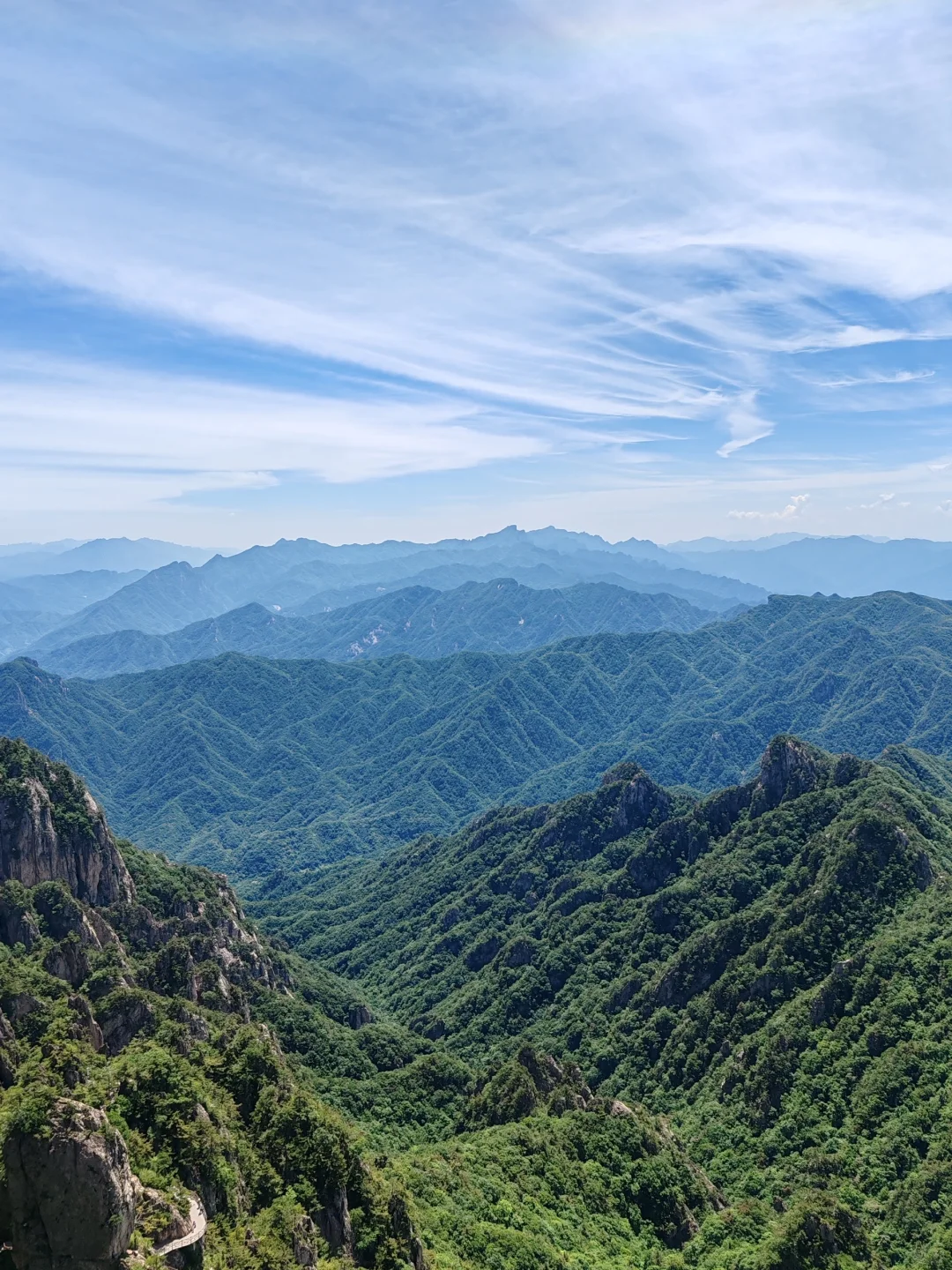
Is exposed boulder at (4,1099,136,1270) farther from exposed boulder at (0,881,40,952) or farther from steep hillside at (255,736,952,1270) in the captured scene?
exposed boulder at (0,881,40,952)

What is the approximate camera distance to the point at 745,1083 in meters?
112

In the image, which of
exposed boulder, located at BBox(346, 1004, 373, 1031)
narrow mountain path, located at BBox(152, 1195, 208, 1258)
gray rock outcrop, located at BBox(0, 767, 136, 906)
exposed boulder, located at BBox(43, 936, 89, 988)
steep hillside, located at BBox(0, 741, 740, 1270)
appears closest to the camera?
steep hillside, located at BBox(0, 741, 740, 1270)

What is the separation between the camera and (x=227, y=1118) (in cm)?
5538

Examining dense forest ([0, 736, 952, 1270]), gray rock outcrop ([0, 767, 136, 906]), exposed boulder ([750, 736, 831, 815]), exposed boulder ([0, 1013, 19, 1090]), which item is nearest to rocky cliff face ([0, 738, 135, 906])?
gray rock outcrop ([0, 767, 136, 906])

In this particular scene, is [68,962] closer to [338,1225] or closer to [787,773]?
[338,1225]

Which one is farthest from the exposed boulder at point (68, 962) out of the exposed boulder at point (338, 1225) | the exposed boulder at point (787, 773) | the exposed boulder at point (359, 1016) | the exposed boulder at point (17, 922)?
the exposed boulder at point (787, 773)

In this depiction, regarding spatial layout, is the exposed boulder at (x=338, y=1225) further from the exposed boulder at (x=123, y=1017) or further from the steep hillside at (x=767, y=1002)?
the exposed boulder at (x=123, y=1017)

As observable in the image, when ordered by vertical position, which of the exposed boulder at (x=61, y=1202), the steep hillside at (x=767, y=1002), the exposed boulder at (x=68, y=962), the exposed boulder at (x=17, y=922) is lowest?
the steep hillside at (x=767, y=1002)

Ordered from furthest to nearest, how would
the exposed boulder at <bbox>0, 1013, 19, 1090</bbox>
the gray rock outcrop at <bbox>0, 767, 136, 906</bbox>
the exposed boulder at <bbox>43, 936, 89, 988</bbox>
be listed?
the gray rock outcrop at <bbox>0, 767, 136, 906</bbox> < the exposed boulder at <bbox>43, 936, 89, 988</bbox> < the exposed boulder at <bbox>0, 1013, 19, 1090</bbox>

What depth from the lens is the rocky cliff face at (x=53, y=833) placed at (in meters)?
106

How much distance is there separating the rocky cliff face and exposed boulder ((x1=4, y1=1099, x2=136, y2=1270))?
3113 inches

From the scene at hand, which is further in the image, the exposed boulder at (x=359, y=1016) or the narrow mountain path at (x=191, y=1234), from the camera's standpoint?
the exposed boulder at (x=359, y=1016)

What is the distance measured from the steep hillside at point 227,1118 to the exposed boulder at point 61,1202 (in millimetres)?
74

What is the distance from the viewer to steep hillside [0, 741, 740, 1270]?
3631cm
